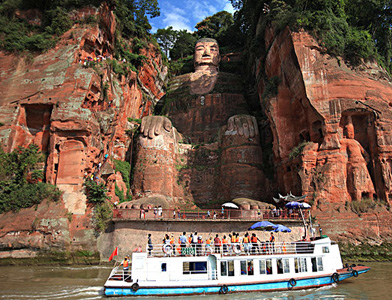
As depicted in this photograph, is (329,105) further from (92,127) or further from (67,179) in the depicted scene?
(67,179)

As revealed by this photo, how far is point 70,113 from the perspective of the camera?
2438 cm

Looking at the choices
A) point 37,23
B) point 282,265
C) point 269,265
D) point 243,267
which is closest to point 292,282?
point 282,265

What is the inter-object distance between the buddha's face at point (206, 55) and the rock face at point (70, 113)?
16806mm

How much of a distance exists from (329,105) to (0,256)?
1019 inches

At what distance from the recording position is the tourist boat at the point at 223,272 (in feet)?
45.6

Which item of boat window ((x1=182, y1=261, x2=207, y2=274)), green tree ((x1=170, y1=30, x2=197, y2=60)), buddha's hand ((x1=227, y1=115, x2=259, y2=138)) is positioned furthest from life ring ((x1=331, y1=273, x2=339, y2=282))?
green tree ((x1=170, y1=30, x2=197, y2=60))

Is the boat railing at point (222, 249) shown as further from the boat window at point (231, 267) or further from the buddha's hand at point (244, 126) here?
the buddha's hand at point (244, 126)

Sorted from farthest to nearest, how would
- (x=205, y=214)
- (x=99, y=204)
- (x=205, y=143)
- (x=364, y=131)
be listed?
1. (x=205, y=143)
2. (x=364, y=131)
3. (x=205, y=214)
4. (x=99, y=204)

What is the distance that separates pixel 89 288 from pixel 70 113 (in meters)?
14.3

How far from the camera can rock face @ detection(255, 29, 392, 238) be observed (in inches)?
961

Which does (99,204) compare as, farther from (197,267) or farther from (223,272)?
(223,272)

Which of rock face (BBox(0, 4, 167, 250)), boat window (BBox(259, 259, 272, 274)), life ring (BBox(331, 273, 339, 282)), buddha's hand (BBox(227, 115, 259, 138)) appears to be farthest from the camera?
buddha's hand (BBox(227, 115, 259, 138))

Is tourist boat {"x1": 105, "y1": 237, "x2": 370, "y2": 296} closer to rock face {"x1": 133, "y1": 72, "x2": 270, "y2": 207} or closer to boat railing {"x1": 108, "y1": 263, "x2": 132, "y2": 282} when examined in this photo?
boat railing {"x1": 108, "y1": 263, "x2": 132, "y2": 282}

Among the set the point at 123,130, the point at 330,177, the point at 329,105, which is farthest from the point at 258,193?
the point at 123,130
